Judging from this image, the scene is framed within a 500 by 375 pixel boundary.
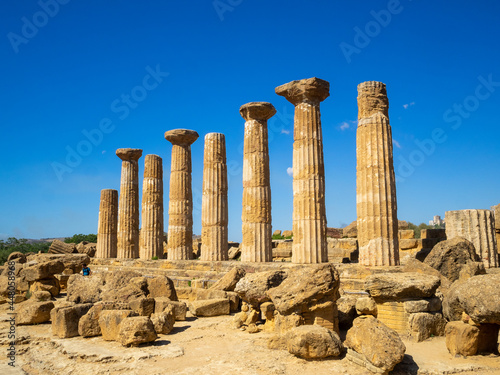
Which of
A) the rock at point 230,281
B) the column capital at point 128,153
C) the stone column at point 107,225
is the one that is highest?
the column capital at point 128,153

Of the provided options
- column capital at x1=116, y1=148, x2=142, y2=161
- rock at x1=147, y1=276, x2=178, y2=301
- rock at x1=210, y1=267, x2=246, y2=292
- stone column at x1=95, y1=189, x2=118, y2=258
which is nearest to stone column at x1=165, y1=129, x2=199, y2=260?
column capital at x1=116, y1=148, x2=142, y2=161

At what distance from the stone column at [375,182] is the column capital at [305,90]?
4.79 feet

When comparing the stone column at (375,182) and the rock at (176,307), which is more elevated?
the stone column at (375,182)

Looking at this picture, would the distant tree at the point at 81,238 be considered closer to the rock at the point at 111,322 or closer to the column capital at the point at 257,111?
the column capital at the point at 257,111

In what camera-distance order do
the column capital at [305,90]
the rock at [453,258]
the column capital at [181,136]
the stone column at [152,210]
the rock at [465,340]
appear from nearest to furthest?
1. the rock at [465,340]
2. the rock at [453,258]
3. the column capital at [305,90]
4. the column capital at [181,136]
5. the stone column at [152,210]

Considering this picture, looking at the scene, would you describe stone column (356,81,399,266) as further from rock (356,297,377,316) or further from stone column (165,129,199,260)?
stone column (165,129,199,260)

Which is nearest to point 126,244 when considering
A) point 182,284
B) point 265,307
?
point 182,284

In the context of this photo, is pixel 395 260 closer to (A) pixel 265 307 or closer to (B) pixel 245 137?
(A) pixel 265 307

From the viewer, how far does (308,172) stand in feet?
45.5

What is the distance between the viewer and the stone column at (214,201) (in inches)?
683

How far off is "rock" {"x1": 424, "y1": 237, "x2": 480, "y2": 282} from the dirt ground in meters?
3.07

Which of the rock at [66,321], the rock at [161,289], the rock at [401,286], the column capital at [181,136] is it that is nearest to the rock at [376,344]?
the rock at [401,286]

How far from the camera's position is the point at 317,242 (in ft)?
44.2

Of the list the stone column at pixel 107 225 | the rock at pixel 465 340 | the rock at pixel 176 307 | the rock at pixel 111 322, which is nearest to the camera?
the rock at pixel 465 340
